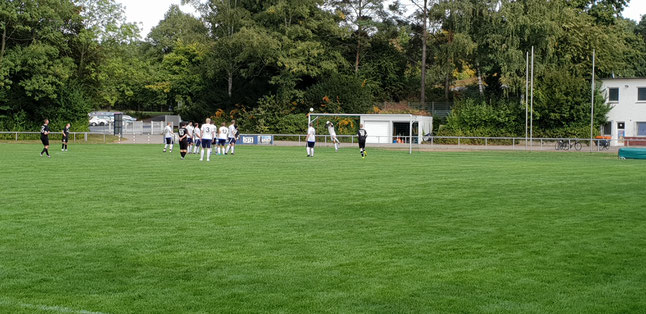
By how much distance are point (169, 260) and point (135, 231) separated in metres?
2.21

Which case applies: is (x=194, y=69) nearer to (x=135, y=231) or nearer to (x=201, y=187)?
(x=201, y=187)

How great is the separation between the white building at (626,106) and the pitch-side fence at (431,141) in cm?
685

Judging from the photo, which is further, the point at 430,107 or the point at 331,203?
the point at 430,107

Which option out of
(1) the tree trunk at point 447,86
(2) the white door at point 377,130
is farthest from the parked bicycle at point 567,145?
(1) the tree trunk at point 447,86

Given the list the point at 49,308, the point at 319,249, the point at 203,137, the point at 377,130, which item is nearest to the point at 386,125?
the point at 377,130

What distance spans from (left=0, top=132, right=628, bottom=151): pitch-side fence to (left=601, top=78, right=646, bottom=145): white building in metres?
6.85

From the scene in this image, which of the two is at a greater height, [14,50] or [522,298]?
[14,50]

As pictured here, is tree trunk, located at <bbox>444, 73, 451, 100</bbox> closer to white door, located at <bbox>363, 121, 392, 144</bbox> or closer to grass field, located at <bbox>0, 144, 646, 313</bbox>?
white door, located at <bbox>363, 121, 392, 144</bbox>

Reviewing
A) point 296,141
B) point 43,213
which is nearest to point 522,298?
point 43,213

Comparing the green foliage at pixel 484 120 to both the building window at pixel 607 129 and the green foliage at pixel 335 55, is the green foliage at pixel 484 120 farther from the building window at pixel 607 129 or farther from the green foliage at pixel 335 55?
the building window at pixel 607 129

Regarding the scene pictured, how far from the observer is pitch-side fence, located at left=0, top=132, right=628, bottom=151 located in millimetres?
46500

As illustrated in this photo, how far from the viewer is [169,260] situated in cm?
813

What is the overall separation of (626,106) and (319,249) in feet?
178

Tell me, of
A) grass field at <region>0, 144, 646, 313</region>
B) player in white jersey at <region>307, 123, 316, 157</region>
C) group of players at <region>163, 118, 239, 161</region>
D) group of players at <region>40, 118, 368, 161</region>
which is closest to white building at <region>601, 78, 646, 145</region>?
group of players at <region>40, 118, 368, 161</region>
